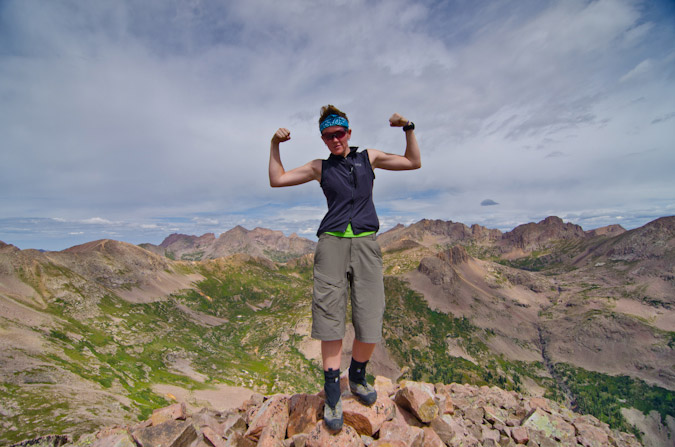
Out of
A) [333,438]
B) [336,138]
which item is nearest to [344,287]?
[333,438]

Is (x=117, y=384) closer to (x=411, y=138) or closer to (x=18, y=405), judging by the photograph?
(x=18, y=405)

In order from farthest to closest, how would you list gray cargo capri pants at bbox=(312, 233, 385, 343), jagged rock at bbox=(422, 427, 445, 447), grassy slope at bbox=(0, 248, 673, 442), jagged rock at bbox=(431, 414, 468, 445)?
1. grassy slope at bbox=(0, 248, 673, 442)
2. jagged rock at bbox=(431, 414, 468, 445)
3. jagged rock at bbox=(422, 427, 445, 447)
4. gray cargo capri pants at bbox=(312, 233, 385, 343)

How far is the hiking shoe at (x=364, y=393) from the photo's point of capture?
7.22 metres

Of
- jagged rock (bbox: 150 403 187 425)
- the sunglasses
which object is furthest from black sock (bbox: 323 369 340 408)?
jagged rock (bbox: 150 403 187 425)

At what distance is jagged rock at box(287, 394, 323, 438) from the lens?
7.42 m

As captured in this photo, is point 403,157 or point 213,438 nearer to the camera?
point 403,157

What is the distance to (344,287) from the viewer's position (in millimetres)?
6426

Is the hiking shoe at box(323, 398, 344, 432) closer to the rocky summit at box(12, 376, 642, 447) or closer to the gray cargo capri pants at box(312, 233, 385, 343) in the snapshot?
the rocky summit at box(12, 376, 642, 447)

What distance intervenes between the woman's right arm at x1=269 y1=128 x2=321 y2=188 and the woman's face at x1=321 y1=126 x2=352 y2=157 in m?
0.50

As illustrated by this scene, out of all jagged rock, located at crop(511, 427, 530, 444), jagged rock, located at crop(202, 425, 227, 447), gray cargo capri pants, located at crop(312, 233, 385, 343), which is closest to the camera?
gray cargo capri pants, located at crop(312, 233, 385, 343)

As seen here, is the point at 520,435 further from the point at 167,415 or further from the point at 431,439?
the point at 167,415

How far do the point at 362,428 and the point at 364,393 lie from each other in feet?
2.49

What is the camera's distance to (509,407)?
13.5m

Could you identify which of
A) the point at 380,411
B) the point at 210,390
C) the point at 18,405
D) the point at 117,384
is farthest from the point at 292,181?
the point at 210,390
